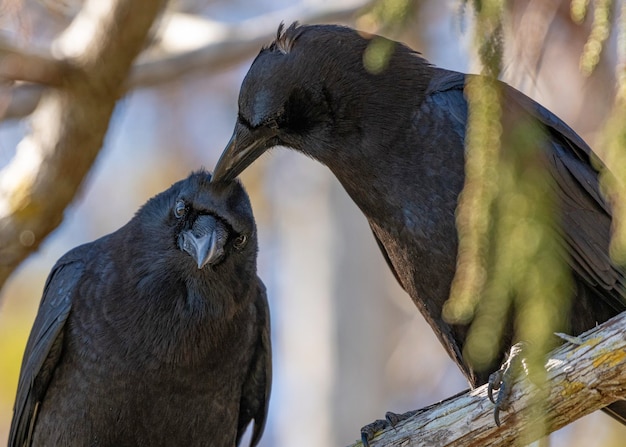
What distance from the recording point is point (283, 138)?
4.79 metres

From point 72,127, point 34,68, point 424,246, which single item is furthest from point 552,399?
point 34,68

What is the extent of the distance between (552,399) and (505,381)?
30 centimetres

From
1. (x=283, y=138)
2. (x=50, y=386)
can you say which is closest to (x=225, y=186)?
(x=283, y=138)

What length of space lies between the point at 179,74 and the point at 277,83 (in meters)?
3.45

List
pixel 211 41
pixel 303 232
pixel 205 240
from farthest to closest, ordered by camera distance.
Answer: pixel 303 232, pixel 211 41, pixel 205 240

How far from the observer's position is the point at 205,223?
503cm

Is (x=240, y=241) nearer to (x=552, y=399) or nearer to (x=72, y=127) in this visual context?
(x=72, y=127)

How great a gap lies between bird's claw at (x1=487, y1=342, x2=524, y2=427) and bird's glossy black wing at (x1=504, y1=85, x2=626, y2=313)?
1.70 ft

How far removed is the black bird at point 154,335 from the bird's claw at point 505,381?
1.51 meters

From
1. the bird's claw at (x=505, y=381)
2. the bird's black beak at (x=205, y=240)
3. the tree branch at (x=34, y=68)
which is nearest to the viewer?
the bird's claw at (x=505, y=381)

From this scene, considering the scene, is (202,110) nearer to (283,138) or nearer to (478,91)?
(283,138)

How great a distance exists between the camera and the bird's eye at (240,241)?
5.11 m

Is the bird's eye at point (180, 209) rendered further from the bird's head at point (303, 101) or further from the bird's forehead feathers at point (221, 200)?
the bird's head at point (303, 101)

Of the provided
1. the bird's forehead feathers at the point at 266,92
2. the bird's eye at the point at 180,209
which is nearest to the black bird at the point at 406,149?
the bird's forehead feathers at the point at 266,92
